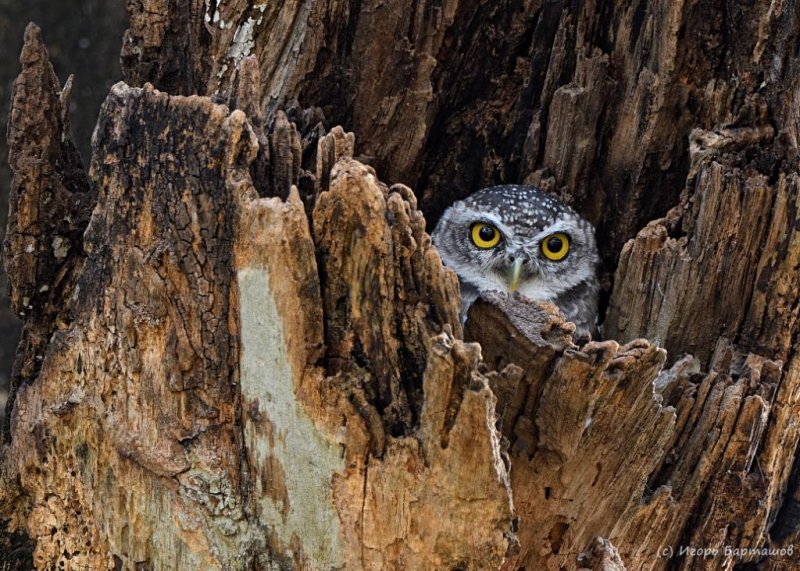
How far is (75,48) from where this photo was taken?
6.37 meters

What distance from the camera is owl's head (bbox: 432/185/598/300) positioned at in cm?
390

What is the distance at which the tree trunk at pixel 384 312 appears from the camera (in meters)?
2.46

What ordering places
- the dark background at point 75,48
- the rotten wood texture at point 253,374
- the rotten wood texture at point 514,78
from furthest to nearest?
the dark background at point 75,48, the rotten wood texture at point 514,78, the rotten wood texture at point 253,374

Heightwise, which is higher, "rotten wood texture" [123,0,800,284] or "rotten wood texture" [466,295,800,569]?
"rotten wood texture" [123,0,800,284]

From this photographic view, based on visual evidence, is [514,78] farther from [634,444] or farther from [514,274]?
[634,444]

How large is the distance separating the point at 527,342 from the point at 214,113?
1.14 meters

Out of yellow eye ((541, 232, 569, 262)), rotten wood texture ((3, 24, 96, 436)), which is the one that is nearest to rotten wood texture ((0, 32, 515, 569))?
rotten wood texture ((3, 24, 96, 436))

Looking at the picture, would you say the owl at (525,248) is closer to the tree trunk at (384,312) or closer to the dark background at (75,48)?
the tree trunk at (384,312)

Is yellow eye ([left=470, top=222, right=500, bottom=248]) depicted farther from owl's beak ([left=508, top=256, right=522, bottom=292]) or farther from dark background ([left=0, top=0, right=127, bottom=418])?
dark background ([left=0, top=0, right=127, bottom=418])

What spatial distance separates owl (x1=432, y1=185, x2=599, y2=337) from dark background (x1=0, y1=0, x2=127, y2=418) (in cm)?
335

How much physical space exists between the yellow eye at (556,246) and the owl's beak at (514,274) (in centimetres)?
14

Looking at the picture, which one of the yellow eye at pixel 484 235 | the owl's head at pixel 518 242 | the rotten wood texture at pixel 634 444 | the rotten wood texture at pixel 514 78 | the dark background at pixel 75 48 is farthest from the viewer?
the dark background at pixel 75 48

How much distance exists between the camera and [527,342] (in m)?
2.70

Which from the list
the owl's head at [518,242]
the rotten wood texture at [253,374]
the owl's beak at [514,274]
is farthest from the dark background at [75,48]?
the rotten wood texture at [253,374]
